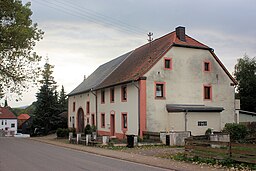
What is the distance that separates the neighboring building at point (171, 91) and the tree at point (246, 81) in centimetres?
1842

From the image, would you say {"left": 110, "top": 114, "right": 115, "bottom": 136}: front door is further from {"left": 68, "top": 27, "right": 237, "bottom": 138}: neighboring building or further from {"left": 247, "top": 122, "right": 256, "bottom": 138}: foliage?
{"left": 247, "top": 122, "right": 256, "bottom": 138}: foliage

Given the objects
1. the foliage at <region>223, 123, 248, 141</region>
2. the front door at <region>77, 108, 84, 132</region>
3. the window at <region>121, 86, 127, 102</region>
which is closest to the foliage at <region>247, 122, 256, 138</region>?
the foliage at <region>223, 123, 248, 141</region>

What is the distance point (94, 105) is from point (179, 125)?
14.4m

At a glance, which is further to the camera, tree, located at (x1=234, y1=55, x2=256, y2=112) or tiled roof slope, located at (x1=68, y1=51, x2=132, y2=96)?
tree, located at (x1=234, y1=55, x2=256, y2=112)

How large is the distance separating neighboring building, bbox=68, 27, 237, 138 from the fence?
1173 cm

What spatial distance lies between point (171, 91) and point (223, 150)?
16.3 metres

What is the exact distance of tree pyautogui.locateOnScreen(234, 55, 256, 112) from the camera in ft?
166

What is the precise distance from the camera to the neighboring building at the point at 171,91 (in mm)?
28641

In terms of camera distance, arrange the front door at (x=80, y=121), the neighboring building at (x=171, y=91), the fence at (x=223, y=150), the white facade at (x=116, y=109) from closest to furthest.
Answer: the fence at (x=223, y=150), the neighboring building at (x=171, y=91), the white facade at (x=116, y=109), the front door at (x=80, y=121)

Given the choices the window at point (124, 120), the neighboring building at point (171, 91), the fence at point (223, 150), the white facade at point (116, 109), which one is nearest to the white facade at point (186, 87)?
the neighboring building at point (171, 91)

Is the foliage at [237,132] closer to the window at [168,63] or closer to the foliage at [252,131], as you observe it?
the foliage at [252,131]

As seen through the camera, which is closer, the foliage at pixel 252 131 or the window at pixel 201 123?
the foliage at pixel 252 131

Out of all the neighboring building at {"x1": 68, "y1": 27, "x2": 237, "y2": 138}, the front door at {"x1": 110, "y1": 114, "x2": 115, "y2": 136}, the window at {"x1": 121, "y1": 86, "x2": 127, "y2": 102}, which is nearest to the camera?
the neighboring building at {"x1": 68, "y1": 27, "x2": 237, "y2": 138}

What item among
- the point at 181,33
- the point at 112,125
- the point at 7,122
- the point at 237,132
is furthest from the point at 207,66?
the point at 7,122
